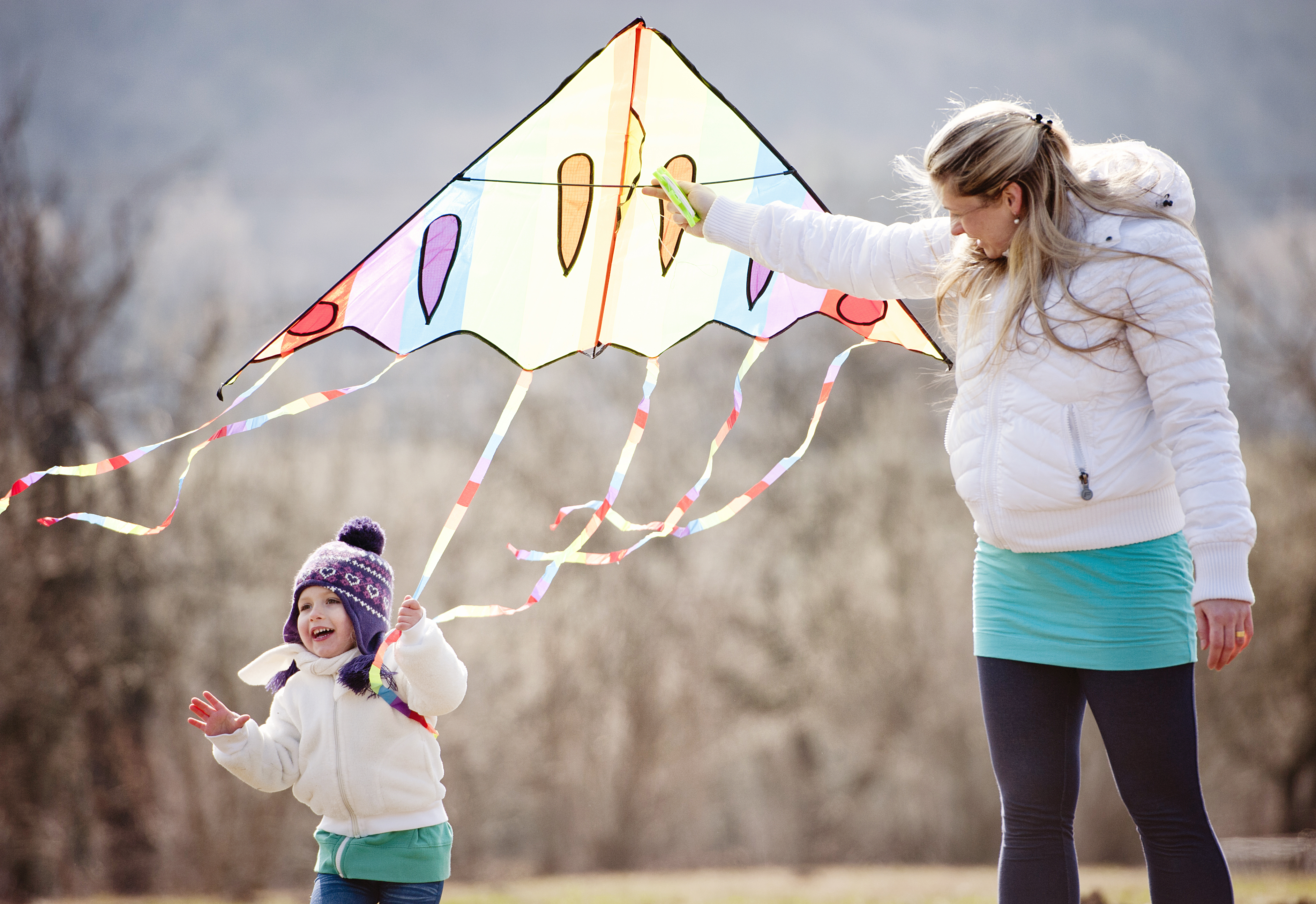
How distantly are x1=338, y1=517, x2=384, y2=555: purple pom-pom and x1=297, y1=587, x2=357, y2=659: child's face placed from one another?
14 centimetres

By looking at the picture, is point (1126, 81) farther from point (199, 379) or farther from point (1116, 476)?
point (1116, 476)

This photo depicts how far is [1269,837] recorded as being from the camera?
6.88 metres

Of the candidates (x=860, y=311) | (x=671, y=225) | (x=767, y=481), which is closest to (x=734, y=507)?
(x=767, y=481)

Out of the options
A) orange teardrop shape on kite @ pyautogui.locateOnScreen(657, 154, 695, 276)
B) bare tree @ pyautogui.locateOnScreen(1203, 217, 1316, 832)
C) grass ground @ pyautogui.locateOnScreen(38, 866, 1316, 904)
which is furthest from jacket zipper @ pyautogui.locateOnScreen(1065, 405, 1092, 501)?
bare tree @ pyautogui.locateOnScreen(1203, 217, 1316, 832)

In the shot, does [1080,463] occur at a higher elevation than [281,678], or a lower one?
higher

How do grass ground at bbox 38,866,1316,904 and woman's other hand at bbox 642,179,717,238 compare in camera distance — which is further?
grass ground at bbox 38,866,1316,904

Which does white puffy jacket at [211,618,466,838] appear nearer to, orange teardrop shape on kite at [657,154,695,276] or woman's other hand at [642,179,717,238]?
woman's other hand at [642,179,717,238]

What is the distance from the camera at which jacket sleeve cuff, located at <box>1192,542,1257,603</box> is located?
1.30 metres

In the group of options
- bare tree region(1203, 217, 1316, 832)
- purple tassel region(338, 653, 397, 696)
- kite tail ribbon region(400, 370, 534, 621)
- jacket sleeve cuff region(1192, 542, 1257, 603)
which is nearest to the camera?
jacket sleeve cuff region(1192, 542, 1257, 603)

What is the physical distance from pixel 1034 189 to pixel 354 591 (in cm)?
140

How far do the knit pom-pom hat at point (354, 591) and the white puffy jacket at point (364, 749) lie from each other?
0.05 m

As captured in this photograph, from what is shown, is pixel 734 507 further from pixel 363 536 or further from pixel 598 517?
pixel 363 536

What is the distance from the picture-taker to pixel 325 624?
75.6 inches

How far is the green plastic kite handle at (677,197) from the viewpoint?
179 cm
